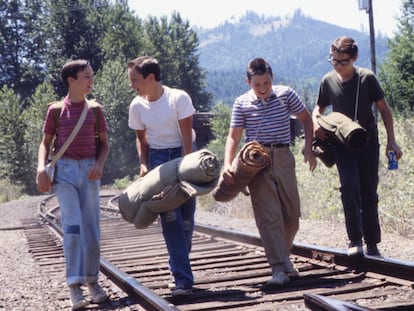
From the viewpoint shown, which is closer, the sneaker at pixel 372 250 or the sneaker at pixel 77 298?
the sneaker at pixel 77 298

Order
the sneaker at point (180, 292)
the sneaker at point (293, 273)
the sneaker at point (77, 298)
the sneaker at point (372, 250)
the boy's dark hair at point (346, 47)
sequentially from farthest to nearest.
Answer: the sneaker at point (372, 250)
the boy's dark hair at point (346, 47)
the sneaker at point (293, 273)
the sneaker at point (77, 298)
the sneaker at point (180, 292)

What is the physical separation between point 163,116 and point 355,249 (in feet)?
6.34

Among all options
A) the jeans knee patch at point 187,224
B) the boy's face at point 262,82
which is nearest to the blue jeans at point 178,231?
the jeans knee patch at point 187,224

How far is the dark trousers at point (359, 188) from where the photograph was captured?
658 centimetres

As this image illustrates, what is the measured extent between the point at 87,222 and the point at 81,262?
1.03 ft

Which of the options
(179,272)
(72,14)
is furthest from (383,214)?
(72,14)

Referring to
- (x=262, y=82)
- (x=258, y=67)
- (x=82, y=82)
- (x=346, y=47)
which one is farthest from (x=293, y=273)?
(x=82, y=82)

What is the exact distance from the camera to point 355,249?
21.1ft

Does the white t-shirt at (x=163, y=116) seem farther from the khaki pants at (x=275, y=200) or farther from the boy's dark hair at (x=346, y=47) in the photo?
the boy's dark hair at (x=346, y=47)

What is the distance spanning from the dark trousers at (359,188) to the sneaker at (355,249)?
34mm

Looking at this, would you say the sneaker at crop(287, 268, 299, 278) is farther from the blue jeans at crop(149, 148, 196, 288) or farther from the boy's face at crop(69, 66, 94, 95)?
the boy's face at crop(69, 66, 94, 95)

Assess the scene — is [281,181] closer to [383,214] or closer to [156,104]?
[156,104]

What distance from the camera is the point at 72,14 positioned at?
3147 inches

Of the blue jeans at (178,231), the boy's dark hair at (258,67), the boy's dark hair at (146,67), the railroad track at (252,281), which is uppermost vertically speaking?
the boy's dark hair at (146,67)
